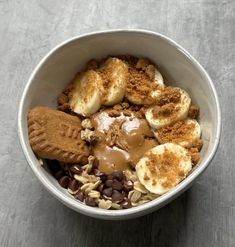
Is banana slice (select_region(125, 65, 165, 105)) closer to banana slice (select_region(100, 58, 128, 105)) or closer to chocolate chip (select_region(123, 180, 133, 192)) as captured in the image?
banana slice (select_region(100, 58, 128, 105))

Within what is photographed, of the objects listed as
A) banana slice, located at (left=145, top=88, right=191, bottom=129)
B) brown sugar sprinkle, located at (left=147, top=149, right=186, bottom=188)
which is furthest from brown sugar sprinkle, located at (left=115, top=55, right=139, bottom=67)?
brown sugar sprinkle, located at (left=147, top=149, right=186, bottom=188)

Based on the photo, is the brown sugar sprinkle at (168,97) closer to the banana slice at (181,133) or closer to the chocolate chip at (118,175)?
the banana slice at (181,133)

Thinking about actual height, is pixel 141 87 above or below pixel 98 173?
above

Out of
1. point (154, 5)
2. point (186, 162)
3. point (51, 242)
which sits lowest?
point (51, 242)

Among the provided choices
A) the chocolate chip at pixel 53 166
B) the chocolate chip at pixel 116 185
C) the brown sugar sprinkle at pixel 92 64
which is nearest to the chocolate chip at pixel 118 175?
the chocolate chip at pixel 116 185

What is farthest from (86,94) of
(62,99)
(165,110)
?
(165,110)

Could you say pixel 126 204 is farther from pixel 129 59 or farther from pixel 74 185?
pixel 129 59

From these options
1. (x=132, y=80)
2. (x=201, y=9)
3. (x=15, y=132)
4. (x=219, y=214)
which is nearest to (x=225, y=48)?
(x=201, y=9)

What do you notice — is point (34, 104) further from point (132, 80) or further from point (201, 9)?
point (201, 9)
